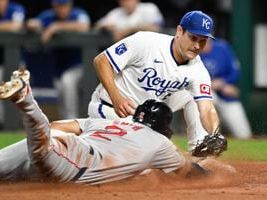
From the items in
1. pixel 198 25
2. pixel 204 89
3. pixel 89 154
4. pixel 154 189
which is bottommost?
pixel 154 189

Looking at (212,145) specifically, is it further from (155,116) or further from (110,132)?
(110,132)

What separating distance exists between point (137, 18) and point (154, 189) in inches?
256

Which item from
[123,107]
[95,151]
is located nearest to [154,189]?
[95,151]

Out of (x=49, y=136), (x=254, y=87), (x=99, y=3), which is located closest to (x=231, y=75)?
(x=254, y=87)

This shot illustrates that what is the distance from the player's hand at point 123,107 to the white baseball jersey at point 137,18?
5.49 m

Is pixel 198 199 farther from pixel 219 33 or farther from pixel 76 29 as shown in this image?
pixel 219 33

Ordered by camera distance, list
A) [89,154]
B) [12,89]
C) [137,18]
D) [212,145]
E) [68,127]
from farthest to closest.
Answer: [137,18] < [68,127] < [212,145] < [89,154] < [12,89]

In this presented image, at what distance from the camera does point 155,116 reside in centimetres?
725

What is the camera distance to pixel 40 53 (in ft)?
46.5

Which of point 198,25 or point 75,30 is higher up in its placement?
point 198,25

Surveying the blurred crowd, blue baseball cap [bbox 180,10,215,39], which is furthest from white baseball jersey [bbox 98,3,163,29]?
blue baseball cap [bbox 180,10,215,39]

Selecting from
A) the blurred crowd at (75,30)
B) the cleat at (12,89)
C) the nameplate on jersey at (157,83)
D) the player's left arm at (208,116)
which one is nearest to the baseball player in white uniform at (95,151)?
the cleat at (12,89)

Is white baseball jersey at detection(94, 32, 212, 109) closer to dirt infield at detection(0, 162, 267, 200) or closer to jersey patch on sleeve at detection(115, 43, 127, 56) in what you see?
jersey patch on sleeve at detection(115, 43, 127, 56)

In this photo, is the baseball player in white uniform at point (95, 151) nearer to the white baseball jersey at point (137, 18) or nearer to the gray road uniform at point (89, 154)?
the gray road uniform at point (89, 154)
